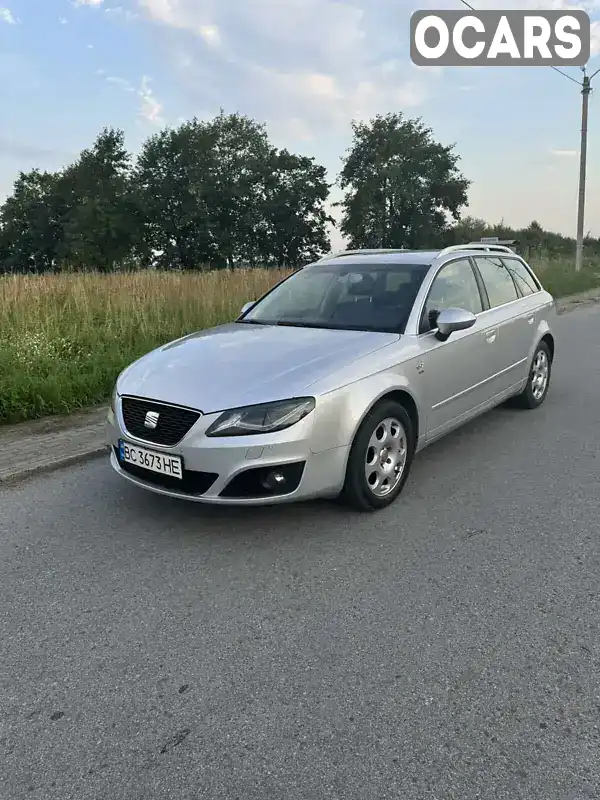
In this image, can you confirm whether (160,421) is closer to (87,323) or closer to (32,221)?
(87,323)

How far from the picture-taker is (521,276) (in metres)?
6.40

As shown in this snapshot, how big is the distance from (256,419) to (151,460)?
69cm

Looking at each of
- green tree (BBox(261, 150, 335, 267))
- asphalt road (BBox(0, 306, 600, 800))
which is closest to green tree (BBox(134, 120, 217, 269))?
green tree (BBox(261, 150, 335, 267))

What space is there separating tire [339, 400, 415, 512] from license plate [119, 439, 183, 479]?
969mm

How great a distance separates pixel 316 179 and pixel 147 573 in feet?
186

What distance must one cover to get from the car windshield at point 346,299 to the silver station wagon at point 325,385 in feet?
0.05

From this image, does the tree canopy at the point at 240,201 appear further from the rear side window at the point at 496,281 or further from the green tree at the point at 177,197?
the rear side window at the point at 496,281

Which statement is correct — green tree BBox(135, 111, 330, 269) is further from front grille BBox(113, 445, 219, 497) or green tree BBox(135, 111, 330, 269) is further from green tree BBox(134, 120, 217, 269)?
front grille BBox(113, 445, 219, 497)

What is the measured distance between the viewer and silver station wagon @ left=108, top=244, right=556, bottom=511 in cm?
348

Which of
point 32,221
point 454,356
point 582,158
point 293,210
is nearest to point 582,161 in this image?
point 582,158

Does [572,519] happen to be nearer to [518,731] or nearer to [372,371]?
[372,371]

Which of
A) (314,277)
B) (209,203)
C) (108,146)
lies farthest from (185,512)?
(108,146)

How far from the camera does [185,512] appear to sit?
4000 millimetres

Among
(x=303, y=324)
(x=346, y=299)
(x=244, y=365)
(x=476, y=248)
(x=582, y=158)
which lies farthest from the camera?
(x=582, y=158)
